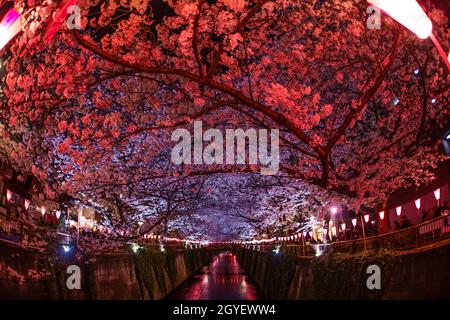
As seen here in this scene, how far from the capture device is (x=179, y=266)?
141ft

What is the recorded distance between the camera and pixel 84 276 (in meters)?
18.7

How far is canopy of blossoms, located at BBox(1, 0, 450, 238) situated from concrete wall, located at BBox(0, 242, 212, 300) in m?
3.11

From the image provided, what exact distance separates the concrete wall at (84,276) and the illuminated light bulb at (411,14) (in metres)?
12.8

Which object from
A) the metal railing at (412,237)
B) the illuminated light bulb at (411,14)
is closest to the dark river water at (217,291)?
the metal railing at (412,237)

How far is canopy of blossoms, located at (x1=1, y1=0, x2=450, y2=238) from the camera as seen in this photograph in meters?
11.1

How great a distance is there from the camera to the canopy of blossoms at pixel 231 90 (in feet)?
36.3

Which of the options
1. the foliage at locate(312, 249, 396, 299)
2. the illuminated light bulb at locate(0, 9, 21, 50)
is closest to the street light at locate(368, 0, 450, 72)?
the illuminated light bulb at locate(0, 9, 21, 50)

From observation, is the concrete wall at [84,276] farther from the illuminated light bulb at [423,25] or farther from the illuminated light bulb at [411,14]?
the illuminated light bulb at [423,25]

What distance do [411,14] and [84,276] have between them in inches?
659

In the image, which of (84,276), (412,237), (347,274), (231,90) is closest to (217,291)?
(84,276)

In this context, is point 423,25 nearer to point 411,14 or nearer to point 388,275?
point 411,14

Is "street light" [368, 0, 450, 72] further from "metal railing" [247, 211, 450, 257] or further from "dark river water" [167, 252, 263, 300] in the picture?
"dark river water" [167, 252, 263, 300]
